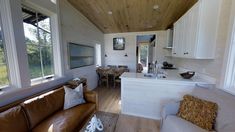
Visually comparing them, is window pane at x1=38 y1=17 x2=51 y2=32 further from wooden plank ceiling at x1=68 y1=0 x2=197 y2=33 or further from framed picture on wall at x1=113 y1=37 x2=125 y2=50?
framed picture on wall at x1=113 y1=37 x2=125 y2=50

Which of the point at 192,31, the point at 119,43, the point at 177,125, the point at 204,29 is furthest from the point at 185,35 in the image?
the point at 119,43

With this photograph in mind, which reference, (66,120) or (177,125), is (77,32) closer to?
(66,120)

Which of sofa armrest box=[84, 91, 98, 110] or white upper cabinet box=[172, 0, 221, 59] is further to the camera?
sofa armrest box=[84, 91, 98, 110]

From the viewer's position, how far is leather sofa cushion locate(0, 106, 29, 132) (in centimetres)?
125

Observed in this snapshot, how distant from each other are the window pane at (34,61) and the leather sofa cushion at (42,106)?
611mm

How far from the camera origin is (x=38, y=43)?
7.29 ft

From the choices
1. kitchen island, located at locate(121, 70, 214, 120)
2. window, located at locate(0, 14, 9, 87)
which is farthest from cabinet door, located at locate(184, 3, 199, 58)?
window, located at locate(0, 14, 9, 87)

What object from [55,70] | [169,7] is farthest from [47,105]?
[169,7]

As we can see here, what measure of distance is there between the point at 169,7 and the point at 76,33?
9.42 feet

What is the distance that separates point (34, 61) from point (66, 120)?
1386 millimetres

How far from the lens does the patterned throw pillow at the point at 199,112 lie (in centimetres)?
139

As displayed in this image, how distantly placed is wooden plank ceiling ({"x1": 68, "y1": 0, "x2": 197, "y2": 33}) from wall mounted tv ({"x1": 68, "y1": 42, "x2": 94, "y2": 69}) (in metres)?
1.15

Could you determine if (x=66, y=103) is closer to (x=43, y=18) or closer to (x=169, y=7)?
(x=43, y=18)

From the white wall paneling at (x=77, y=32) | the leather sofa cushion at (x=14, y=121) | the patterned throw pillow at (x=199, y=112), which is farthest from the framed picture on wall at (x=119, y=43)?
the leather sofa cushion at (x=14, y=121)
